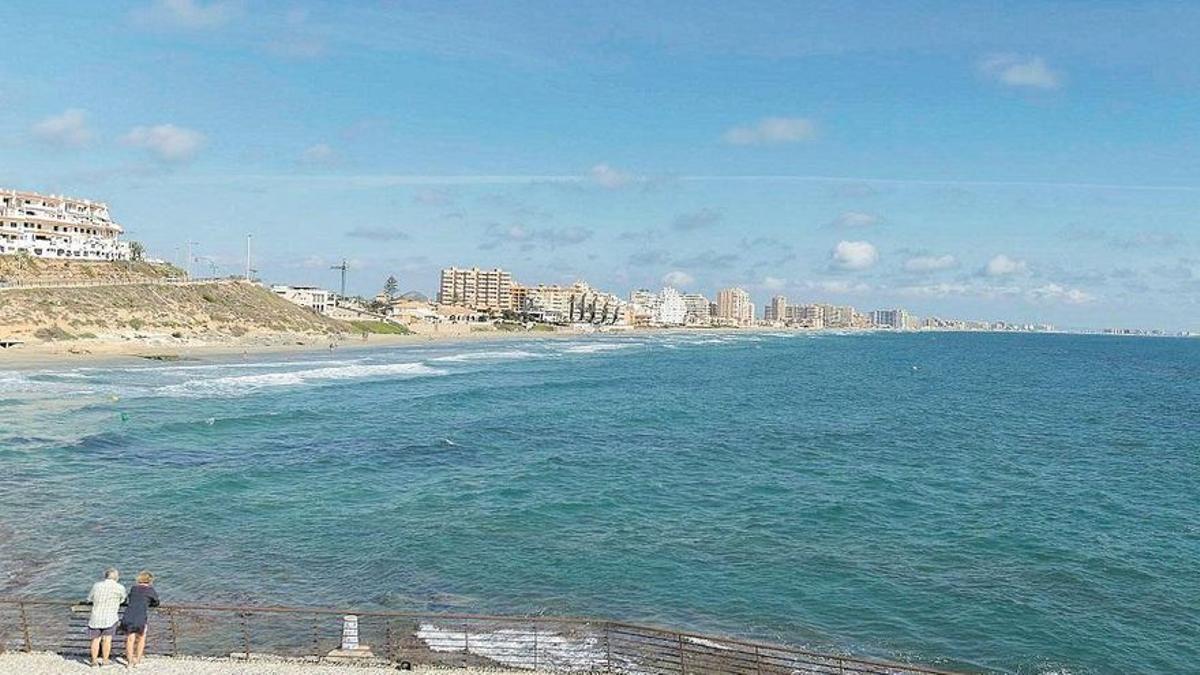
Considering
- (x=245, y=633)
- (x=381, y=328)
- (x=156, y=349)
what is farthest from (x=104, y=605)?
(x=381, y=328)

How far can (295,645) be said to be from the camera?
1620cm

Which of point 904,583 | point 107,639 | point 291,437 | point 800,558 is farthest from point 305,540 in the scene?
point 291,437

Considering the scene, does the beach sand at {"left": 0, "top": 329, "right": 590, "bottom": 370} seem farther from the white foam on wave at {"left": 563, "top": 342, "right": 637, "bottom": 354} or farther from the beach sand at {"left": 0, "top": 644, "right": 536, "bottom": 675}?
the beach sand at {"left": 0, "top": 644, "right": 536, "bottom": 675}

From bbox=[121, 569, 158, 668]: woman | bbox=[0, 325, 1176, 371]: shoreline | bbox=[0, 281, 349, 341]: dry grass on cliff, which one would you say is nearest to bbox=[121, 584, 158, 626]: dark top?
bbox=[121, 569, 158, 668]: woman

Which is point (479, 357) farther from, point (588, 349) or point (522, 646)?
point (522, 646)

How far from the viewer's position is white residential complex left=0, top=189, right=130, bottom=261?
383ft

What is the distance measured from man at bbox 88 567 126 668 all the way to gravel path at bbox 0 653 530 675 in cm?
28

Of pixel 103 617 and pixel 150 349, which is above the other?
pixel 150 349

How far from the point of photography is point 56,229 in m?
126

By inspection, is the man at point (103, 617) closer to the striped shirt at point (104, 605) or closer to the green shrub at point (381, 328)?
the striped shirt at point (104, 605)

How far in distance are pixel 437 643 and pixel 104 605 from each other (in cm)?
584

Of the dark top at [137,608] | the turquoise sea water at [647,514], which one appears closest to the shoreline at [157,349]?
the turquoise sea water at [647,514]

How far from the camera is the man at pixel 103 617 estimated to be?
13.4 m

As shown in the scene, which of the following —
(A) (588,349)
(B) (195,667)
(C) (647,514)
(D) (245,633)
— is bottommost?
(C) (647,514)
